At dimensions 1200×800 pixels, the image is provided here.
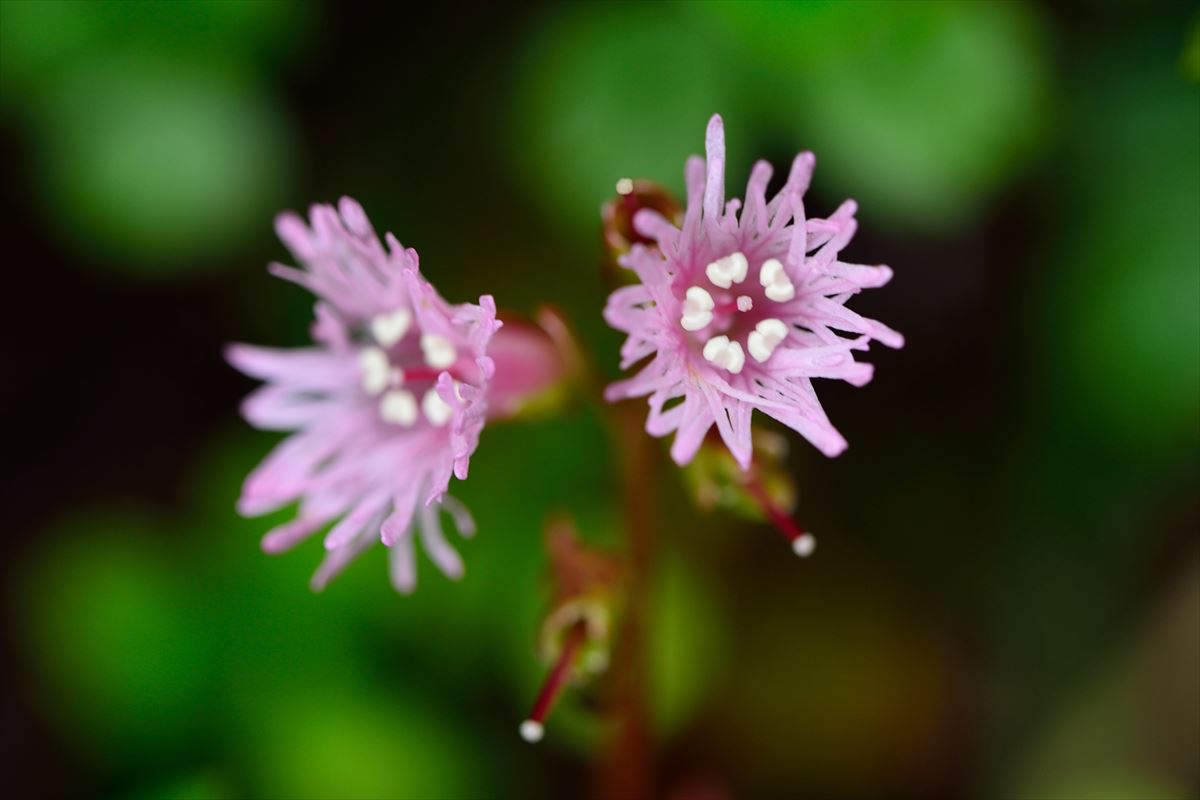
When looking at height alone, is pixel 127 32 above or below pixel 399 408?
above

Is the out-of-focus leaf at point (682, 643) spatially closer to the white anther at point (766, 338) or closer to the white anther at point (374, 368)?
the white anther at point (374, 368)

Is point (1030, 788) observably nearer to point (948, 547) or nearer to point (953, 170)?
point (948, 547)

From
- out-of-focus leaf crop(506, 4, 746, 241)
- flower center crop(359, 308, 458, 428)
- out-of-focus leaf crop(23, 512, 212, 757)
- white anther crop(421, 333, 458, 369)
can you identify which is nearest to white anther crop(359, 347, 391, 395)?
flower center crop(359, 308, 458, 428)

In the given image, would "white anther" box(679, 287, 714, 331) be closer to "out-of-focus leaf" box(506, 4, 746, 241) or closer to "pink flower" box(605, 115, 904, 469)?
"pink flower" box(605, 115, 904, 469)

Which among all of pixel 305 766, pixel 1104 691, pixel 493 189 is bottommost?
pixel 305 766

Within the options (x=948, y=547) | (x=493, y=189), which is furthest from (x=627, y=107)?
(x=948, y=547)

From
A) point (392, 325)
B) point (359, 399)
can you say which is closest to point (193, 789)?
point (359, 399)

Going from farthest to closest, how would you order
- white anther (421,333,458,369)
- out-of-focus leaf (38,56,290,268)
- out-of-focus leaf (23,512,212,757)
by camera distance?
out-of-focus leaf (23,512,212,757)
out-of-focus leaf (38,56,290,268)
white anther (421,333,458,369)

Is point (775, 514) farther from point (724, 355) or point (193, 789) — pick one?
point (193, 789)
